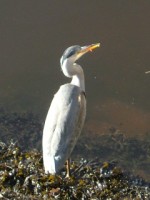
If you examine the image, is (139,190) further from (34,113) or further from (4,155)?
(34,113)

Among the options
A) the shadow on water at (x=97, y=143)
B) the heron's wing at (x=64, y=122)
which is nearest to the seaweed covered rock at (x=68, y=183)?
the heron's wing at (x=64, y=122)

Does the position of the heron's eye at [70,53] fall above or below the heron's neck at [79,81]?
above

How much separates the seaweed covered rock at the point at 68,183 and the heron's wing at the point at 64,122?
283mm

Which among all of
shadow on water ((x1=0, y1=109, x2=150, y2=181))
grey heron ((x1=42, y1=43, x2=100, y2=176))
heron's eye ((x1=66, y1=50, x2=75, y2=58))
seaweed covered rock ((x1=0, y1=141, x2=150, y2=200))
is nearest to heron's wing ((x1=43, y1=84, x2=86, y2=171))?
grey heron ((x1=42, y1=43, x2=100, y2=176))

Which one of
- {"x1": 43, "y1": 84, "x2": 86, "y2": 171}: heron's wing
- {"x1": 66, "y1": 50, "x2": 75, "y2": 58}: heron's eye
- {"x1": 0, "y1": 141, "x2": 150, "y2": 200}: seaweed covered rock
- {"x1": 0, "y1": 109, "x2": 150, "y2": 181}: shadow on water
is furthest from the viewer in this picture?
{"x1": 0, "y1": 109, "x2": 150, "y2": 181}: shadow on water

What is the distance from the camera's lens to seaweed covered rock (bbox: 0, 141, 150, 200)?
5387 millimetres

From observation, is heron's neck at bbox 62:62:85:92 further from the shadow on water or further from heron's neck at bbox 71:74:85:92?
the shadow on water

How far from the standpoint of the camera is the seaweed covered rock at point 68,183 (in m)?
5.39

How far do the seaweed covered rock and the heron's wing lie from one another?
0.93 feet

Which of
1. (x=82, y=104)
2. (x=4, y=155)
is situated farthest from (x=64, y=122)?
(x=4, y=155)

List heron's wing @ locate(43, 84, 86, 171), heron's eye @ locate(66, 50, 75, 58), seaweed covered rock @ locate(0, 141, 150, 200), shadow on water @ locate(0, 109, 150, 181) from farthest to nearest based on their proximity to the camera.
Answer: shadow on water @ locate(0, 109, 150, 181)
heron's eye @ locate(66, 50, 75, 58)
heron's wing @ locate(43, 84, 86, 171)
seaweed covered rock @ locate(0, 141, 150, 200)

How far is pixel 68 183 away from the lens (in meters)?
5.51

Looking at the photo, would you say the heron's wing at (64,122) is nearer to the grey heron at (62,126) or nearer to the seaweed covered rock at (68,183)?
the grey heron at (62,126)

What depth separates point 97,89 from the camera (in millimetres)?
7922
